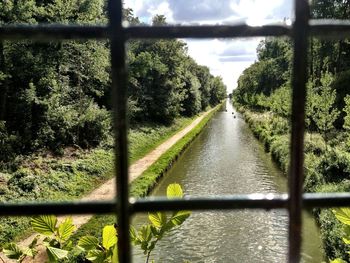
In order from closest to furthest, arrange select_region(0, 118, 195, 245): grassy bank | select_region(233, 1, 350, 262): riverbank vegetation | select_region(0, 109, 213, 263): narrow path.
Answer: select_region(0, 109, 213, 263): narrow path, select_region(233, 1, 350, 262): riverbank vegetation, select_region(0, 118, 195, 245): grassy bank

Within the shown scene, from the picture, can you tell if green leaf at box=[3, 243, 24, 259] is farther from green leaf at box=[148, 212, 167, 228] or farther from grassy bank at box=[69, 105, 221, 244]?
grassy bank at box=[69, 105, 221, 244]

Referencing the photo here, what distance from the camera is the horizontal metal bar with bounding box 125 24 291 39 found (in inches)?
37.0

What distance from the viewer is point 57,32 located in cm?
93

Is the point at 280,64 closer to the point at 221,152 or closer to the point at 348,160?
the point at 221,152

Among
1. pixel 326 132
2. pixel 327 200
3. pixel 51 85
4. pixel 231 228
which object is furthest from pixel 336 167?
pixel 327 200

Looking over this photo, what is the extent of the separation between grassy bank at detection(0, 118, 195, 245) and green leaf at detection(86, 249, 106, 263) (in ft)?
28.8

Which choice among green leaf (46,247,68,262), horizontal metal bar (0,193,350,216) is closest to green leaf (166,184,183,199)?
green leaf (46,247,68,262)

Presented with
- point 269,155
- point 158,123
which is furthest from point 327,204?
point 158,123

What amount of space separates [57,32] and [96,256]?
4.97ft

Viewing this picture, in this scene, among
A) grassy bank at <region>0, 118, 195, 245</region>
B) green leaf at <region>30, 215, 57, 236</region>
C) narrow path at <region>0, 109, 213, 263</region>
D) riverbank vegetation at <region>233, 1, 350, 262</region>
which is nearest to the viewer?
green leaf at <region>30, 215, 57, 236</region>

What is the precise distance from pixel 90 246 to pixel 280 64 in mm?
47743

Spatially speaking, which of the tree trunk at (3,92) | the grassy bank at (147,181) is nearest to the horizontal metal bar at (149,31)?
the grassy bank at (147,181)

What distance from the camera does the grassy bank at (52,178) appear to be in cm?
1087

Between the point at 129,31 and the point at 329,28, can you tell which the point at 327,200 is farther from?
the point at 129,31
